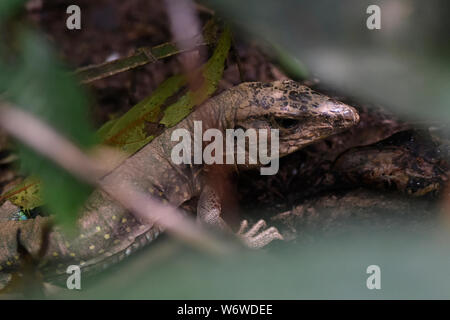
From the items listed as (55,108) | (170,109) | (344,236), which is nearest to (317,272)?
(344,236)

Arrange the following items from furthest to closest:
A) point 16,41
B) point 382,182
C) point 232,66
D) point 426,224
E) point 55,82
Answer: point 232,66
point 382,182
point 426,224
point 16,41
point 55,82

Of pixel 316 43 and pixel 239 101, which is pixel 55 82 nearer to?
pixel 316 43

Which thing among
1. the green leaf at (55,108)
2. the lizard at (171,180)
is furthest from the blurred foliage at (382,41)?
the green leaf at (55,108)

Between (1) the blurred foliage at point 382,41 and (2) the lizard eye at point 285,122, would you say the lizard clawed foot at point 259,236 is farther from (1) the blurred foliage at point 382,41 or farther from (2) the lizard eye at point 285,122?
(1) the blurred foliage at point 382,41

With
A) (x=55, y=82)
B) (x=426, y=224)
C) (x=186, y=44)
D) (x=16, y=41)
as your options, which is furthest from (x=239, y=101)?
(x=55, y=82)

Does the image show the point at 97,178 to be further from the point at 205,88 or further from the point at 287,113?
the point at 287,113

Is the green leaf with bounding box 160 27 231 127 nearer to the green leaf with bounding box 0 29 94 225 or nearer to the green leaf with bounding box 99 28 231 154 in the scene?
the green leaf with bounding box 99 28 231 154
